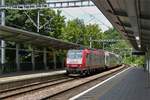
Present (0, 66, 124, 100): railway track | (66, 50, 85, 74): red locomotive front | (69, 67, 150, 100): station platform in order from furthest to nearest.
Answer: (66, 50, 85, 74): red locomotive front
(0, 66, 124, 100): railway track
(69, 67, 150, 100): station platform

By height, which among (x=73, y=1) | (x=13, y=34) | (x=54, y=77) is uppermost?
(x=73, y=1)

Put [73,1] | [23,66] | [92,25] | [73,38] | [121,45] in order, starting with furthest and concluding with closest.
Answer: [121,45], [92,25], [73,38], [73,1], [23,66]

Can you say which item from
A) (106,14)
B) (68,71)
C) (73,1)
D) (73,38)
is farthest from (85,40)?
(106,14)

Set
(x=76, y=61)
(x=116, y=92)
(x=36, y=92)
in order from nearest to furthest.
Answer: (x=116, y=92) < (x=36, y=92) < (x=76, y=61)

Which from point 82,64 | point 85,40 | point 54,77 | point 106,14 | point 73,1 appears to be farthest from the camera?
point 85,40

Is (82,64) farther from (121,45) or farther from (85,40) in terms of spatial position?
(121,45)

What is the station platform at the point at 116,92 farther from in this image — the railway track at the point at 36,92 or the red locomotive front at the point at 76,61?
the red locomotive front at the point at 76,61

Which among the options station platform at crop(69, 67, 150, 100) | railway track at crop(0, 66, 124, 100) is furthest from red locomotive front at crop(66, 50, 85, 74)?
railway track at crop(0, 66, 124, 100)

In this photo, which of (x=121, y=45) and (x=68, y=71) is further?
(x=121, y=45)

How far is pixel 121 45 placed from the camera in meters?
143

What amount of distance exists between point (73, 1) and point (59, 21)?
92.0ft

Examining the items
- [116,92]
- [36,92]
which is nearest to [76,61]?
[36,92]

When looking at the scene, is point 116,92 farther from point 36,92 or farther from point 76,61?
point 76,61

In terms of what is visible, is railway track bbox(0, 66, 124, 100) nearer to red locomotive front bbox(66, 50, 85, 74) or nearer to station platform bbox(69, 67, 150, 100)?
station platform bbox(69, 67, 150, 100)
